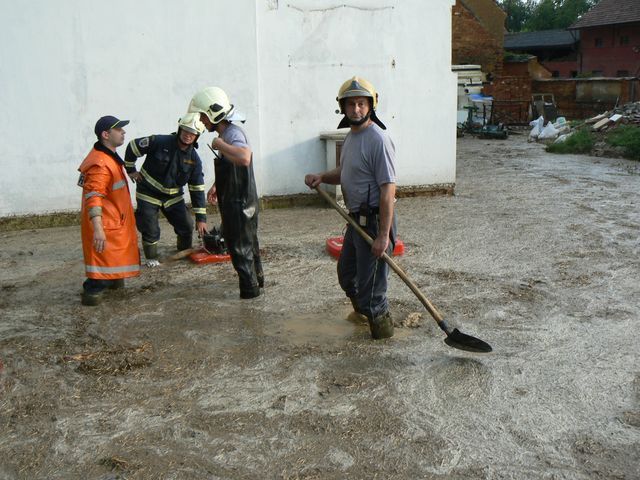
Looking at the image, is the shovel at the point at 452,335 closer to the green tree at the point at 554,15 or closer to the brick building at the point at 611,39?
the brick building at the point at 611,39

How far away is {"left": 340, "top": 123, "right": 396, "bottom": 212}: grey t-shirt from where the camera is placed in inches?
176

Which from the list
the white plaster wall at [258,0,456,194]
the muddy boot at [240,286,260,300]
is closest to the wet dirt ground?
the muddy boot at [240,286,260,300]

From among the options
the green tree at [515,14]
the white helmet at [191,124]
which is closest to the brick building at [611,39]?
the green tree at [515,14]

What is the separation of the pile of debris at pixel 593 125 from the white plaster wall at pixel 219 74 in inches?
335

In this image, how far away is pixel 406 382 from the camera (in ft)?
14.2

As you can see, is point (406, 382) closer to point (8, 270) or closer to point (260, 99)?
point (8, 270)

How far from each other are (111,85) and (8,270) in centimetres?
287

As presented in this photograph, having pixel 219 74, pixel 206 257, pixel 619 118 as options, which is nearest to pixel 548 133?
pixel 619 118

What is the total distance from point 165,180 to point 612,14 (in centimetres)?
4111

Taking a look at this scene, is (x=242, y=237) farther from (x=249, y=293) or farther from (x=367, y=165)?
(x=367, y=165)

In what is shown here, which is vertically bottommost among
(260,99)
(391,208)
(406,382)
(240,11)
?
(406,382)

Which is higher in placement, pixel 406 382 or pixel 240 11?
pixel 240 11

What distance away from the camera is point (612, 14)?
41281 mm

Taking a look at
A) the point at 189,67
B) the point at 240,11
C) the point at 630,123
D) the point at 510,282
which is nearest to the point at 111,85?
the point at 189,67
